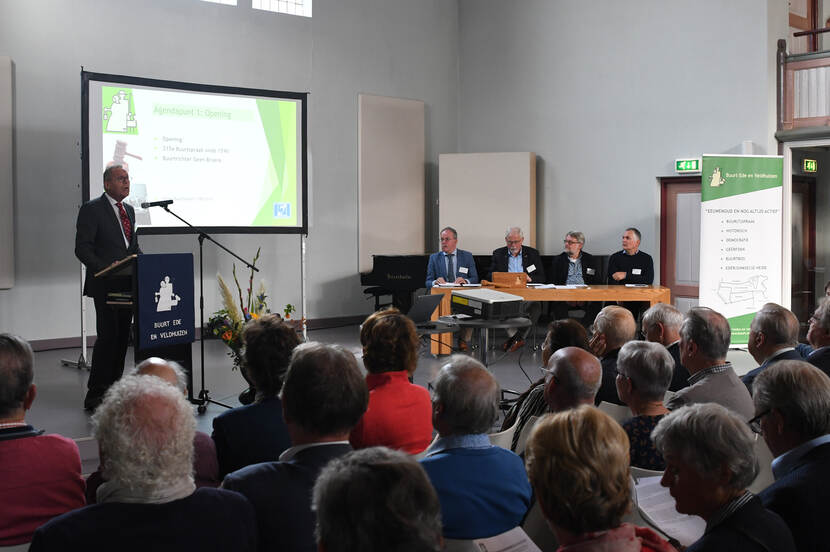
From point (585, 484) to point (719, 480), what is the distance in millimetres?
438

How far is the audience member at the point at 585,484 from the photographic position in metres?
1.45

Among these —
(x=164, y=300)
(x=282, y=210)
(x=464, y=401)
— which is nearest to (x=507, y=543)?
(x=464, y=401)

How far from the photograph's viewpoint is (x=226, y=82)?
9.50 meters

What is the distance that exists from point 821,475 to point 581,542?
36.6 inches

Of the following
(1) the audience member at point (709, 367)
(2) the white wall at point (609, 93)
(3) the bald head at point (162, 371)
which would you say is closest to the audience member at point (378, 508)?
(3) the bald head at point (162, 371)

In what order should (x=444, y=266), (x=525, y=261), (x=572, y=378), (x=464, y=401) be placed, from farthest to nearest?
(x=525, y=261) → (x=444, y=266) → (x=572, y=378) → (x=464, y=401)

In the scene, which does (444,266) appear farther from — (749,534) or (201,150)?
(749,534)

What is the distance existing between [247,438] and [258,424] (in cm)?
6

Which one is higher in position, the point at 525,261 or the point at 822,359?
the point at 525,261

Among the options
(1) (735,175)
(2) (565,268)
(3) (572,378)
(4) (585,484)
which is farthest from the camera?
(2) (565,268)

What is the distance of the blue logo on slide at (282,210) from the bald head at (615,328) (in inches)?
216

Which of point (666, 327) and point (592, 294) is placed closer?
point (666, 327)

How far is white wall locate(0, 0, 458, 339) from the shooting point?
321 inches

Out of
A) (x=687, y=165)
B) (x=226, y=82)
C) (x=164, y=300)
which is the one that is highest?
(x=226, y=82)
